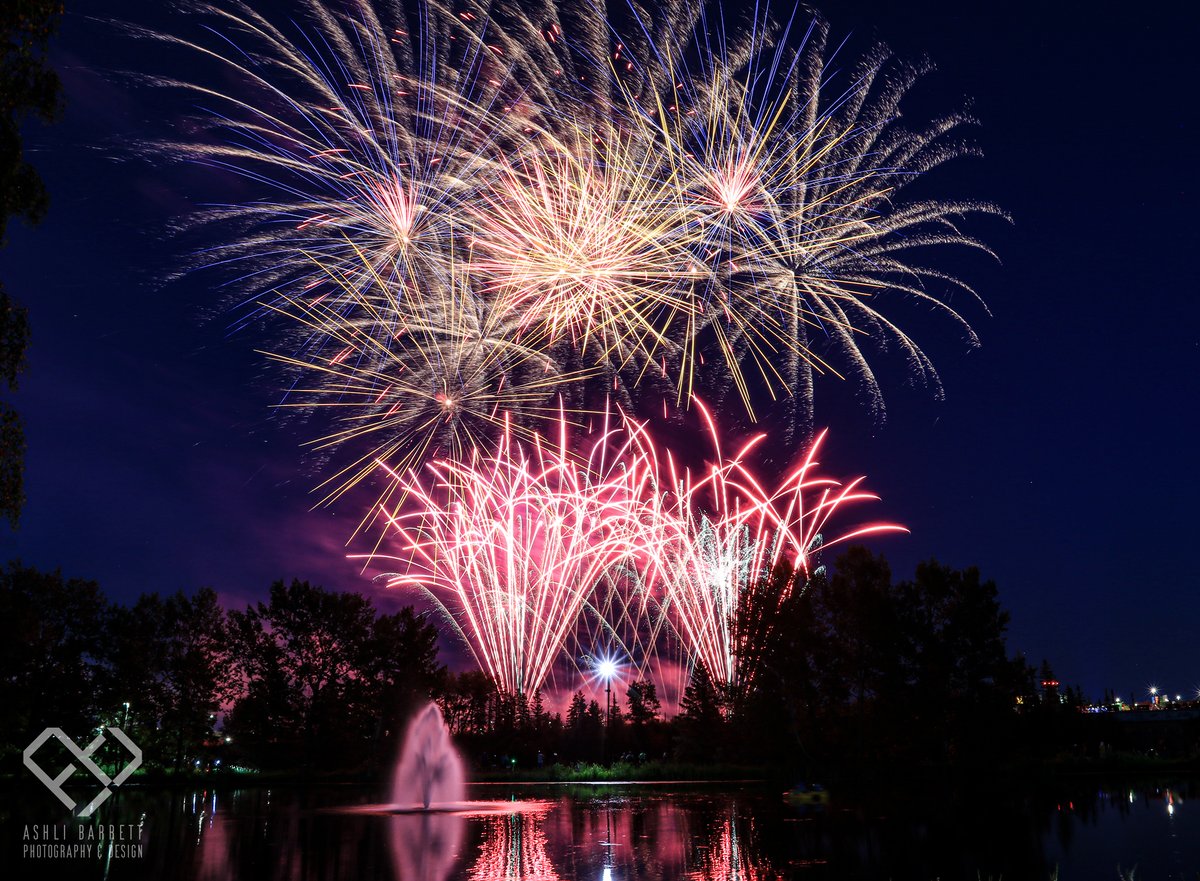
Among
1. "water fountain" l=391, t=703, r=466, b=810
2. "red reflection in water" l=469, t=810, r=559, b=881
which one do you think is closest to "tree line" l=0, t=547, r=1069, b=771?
"water fountain" l=391, t=703, r=466, b=810

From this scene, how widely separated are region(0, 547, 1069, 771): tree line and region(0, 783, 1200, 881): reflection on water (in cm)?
1047

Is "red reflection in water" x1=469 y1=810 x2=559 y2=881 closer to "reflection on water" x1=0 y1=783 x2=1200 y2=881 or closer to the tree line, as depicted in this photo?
"reflection on water" x1=0 y1=783 x2=1200 y2=881

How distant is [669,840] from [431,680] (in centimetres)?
4951

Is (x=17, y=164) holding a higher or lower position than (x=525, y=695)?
higher

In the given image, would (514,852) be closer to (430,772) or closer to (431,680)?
(430,772)

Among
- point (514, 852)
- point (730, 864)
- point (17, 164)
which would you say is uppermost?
point (17, 164)

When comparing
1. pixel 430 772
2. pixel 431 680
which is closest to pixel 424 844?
pixel 430 772

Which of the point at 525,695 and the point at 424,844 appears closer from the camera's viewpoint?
the point at 424,844

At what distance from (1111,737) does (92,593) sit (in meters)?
69.9

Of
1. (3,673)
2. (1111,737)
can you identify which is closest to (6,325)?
(3,673)

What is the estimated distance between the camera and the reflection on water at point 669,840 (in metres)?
16.7

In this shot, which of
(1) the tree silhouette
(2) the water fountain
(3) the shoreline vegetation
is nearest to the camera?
(1) the tree silhouette

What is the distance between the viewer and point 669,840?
825 inches

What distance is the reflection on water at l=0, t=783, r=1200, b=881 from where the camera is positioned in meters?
16.7
